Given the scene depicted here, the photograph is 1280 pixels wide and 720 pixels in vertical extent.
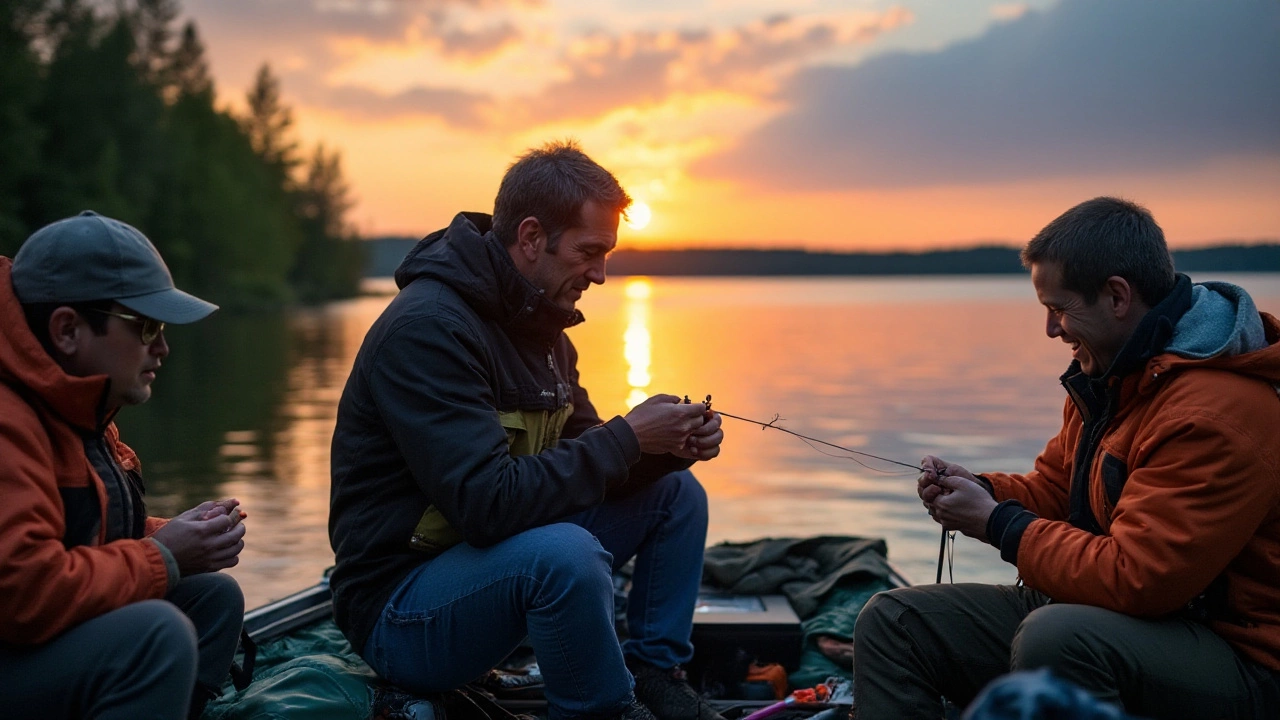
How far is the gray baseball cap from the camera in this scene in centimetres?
258

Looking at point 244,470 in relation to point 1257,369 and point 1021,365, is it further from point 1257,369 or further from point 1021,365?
point 1021,365

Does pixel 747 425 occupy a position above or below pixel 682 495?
below

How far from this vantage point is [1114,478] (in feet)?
9.77

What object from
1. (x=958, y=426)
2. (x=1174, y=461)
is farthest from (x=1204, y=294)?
(x=958, y=426)

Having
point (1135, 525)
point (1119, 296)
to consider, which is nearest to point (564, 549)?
point (1135, 525)

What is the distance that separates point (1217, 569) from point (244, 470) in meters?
10.1

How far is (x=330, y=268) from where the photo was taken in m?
86.7

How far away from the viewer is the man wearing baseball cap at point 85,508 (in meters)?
2.36

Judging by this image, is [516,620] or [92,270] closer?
[92,270]

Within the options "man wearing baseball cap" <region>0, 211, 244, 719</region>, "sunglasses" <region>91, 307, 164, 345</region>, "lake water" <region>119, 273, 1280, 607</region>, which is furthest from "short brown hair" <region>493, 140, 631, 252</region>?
"lake water" <region>119, 273, 1280, 607</region>

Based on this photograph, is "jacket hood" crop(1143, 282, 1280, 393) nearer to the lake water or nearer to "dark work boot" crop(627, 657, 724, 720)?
"dark work boot" crop(627, 657, 724, 720)

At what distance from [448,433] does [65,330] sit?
1.01 metres

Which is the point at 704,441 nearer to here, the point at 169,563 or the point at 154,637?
the point at 169,563

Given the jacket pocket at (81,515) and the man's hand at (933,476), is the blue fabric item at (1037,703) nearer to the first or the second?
the man's hand at (933,476)
